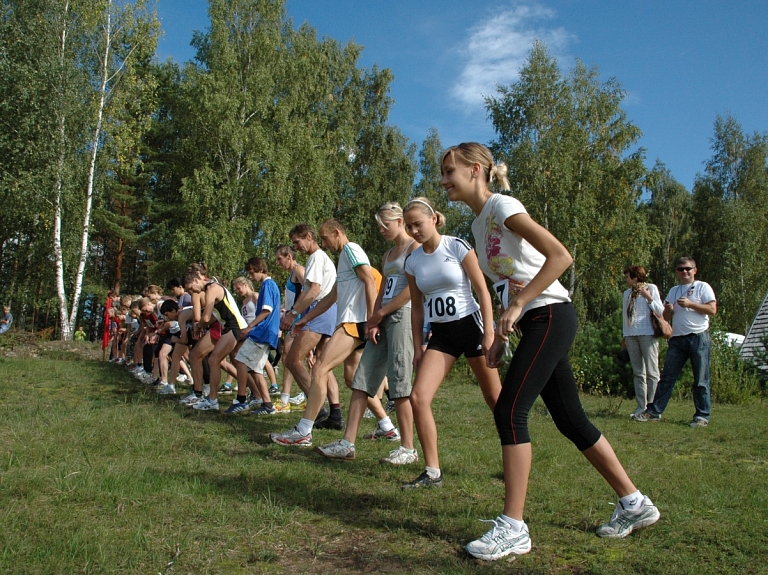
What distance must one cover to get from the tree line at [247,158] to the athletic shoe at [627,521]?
2328 cm

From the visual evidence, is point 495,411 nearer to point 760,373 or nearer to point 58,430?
point 58,430

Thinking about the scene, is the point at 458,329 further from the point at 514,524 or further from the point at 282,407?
the point at 282,407

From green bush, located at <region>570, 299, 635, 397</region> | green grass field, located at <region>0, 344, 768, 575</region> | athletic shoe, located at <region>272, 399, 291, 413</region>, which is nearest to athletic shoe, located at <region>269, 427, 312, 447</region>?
green grass field, located at <region>0, 344, 768, 575</region>

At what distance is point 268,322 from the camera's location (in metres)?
7.64

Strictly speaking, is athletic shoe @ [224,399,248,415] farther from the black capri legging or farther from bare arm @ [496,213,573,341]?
bare arm @ [496,213,573,341]

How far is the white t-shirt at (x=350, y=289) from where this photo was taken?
5.71m

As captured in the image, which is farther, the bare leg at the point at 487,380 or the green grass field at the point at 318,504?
the bare leg at the point at 487,380

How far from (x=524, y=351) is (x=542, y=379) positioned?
0.51ft

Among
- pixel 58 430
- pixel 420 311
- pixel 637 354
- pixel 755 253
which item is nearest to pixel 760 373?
pixel 637 354

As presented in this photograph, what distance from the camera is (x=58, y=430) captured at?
5.75 metres

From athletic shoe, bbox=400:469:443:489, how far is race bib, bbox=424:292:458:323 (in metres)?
0.99

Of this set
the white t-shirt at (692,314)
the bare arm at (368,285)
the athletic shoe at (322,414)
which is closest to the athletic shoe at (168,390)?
the athletic shoe at (322,414)

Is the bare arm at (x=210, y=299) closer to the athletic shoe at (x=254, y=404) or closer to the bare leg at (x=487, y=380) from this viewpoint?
the athletic shoe at (x=254, y=404)

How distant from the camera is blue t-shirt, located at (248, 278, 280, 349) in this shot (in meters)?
7.57
